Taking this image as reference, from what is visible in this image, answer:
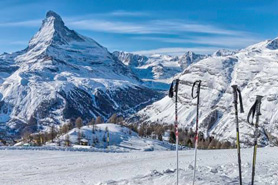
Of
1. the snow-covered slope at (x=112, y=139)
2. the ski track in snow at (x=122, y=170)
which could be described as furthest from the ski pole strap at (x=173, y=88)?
the snow-covered slope at (x=112, y=139)

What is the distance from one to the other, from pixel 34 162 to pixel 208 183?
776 inches

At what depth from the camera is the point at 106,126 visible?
13912 cm

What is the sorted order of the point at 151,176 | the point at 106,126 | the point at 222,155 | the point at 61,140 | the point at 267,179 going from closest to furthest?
the point at 151,176, the point at 267,179, the point at 222,155, the point at 61,140, the point at 106,126

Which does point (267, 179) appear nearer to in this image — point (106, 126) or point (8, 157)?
point (8, 157)

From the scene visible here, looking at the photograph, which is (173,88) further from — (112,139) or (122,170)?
(112,139)

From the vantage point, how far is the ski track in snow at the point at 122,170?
2503cm

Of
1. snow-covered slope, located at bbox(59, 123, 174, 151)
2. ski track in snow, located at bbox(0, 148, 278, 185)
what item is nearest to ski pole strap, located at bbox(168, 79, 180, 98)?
ski track in snow, located at bbox(0, 148, 278, 185)

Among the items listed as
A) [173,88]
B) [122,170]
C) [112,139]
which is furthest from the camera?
[112,139]

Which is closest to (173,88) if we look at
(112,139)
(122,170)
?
(122,170)

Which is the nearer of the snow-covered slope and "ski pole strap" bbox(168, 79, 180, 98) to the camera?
"ski pole strap" bbox(168, 79, 180, 98)

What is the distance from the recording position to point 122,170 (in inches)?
1312

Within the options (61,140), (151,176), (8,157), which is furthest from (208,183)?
(61,140)

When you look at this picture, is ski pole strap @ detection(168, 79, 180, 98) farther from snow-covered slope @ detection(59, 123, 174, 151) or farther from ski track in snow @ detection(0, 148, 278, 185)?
snow-covered slope @ detection(59, 123, 174, 151)

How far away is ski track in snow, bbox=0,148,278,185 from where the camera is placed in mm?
25031
